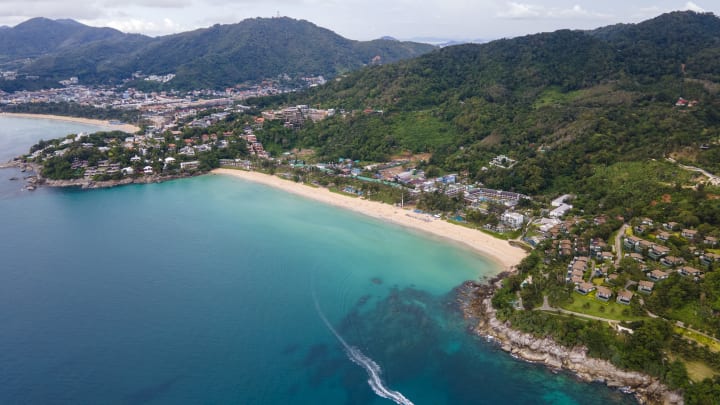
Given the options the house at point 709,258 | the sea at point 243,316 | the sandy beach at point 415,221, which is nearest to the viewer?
the sea at point 243,316

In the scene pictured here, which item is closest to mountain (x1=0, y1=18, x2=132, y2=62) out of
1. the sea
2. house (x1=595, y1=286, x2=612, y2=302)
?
the sea

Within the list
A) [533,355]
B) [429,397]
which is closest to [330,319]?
[429,397]

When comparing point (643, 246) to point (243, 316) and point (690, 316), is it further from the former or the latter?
point (243, 316)

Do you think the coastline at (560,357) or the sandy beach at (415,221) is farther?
the sandy beach at (415,221)

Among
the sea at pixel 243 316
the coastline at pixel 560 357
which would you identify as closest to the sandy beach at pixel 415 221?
the sea at pixel 243 316

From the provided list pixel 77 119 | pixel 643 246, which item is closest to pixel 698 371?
pixel 643 246

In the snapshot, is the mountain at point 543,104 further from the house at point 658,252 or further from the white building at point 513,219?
the house at point 658,252

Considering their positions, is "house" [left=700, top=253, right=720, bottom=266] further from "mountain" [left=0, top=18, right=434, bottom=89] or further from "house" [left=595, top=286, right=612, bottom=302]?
"mountain" [left=0, top=18, right=434, bottom=89]

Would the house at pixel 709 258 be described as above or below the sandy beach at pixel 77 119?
below
